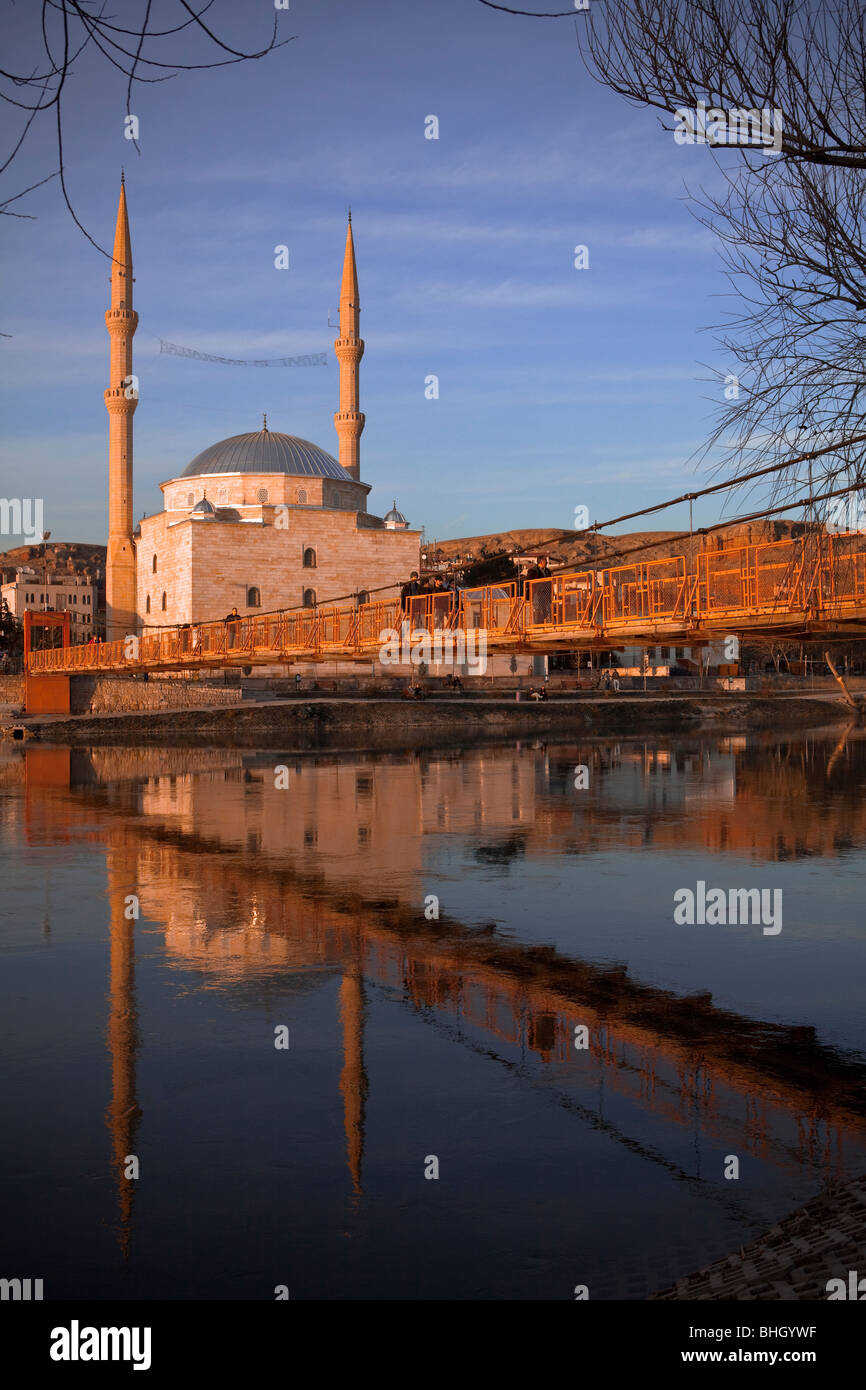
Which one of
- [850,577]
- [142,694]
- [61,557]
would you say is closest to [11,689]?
[142,694]

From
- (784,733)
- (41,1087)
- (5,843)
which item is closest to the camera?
(41,1087)

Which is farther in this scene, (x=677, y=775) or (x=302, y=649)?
(x=302, y=649)

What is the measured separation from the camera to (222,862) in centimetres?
1020

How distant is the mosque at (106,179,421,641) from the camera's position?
55219 millimetres

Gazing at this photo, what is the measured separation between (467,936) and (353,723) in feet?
78.0

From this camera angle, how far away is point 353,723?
30.8m

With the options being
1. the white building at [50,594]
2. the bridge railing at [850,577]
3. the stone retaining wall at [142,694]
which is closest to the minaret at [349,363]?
the stone retaining wall at [142,694]

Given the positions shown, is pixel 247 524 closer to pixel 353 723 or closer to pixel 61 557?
pixel 353 723

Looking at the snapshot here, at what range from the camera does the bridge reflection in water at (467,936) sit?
4.21m

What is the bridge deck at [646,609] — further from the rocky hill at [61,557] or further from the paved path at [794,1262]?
the rocky hill at [61,557]

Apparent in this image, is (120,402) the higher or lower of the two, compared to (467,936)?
higher
